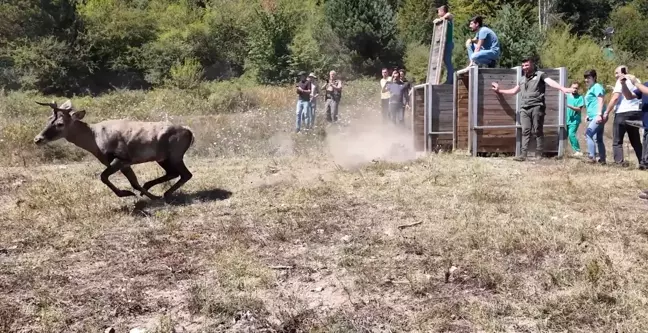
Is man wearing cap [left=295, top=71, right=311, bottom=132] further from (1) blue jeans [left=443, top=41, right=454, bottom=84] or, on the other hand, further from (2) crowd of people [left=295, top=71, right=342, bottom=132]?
(1) blue jeans [left=443, top=41, right=454, bottom=84]

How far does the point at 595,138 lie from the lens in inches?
428

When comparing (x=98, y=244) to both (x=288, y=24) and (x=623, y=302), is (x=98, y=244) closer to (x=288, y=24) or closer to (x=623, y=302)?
(x=623, y=302)

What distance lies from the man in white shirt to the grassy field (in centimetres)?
60

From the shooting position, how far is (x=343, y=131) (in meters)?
16.4

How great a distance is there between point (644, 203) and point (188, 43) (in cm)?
3927

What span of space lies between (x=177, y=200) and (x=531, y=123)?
642 cm

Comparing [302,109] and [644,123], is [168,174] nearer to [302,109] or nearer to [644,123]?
[644,123]

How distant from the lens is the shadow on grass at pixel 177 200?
7.63m

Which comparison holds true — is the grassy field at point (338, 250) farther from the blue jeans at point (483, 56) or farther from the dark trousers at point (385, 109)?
the dark trousers at point (385, 109)

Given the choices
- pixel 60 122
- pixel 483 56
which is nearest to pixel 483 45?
pixel 483 56

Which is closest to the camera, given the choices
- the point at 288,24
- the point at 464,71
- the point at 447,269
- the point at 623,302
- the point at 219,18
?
the point at 623,302

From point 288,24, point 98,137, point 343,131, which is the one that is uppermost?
point 288,24

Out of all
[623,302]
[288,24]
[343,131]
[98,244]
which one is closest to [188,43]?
[288,24]

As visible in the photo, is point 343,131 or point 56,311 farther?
point 343,131
